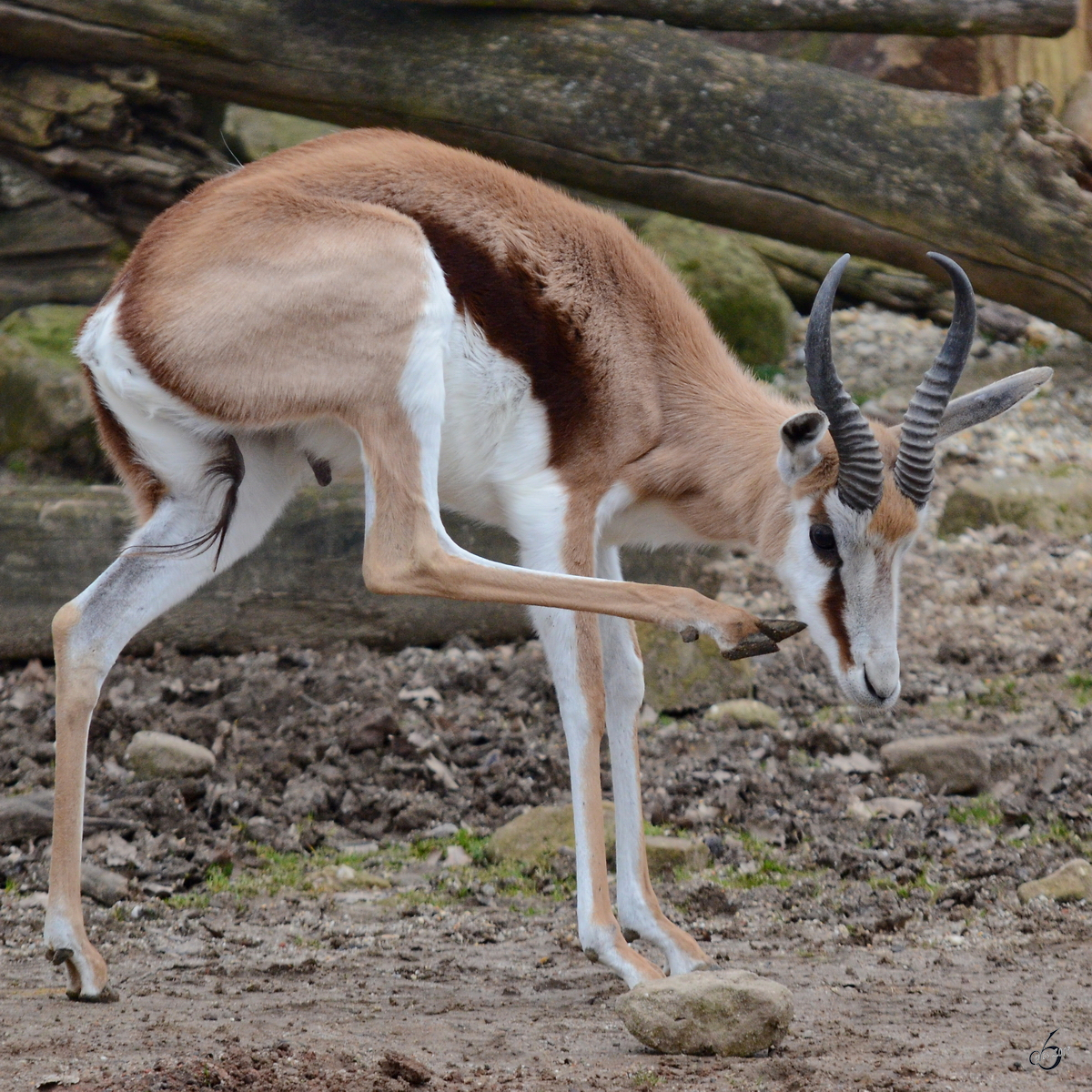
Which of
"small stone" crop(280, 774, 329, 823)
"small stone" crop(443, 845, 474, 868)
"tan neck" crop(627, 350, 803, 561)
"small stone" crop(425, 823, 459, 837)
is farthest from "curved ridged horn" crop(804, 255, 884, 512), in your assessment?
"small stone" crop(280, 774, 329, 823)

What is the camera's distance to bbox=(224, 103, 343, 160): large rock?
34.3ft

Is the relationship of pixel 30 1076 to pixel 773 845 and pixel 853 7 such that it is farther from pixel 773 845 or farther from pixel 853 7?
pixel 853 7

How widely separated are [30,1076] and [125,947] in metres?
1.45

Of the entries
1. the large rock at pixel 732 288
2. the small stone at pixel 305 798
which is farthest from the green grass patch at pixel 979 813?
the large rock at pixel 732 288

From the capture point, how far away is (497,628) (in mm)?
7516

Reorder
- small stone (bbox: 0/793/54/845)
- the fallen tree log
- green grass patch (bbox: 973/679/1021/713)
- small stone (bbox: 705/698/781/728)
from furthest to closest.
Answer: the fallen tree log
green grass patch (bbox: 973/679/1021/713)
small stone (bbox: 705/698/781/728)
small stone (bbox: 0/793/54/845)

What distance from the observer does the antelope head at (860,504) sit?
4.32 metres

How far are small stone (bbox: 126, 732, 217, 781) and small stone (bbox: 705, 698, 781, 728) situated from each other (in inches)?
101

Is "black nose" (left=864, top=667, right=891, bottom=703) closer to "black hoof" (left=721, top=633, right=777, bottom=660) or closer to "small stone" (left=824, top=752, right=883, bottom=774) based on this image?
"black hoof" (left=721, top=633, right=777, bottom=660)

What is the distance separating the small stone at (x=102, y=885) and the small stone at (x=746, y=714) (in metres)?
3.13

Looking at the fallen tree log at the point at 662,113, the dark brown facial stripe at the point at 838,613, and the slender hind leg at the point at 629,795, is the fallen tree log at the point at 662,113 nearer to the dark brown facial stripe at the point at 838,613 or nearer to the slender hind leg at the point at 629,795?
the slender hind leg at the point at 629,795

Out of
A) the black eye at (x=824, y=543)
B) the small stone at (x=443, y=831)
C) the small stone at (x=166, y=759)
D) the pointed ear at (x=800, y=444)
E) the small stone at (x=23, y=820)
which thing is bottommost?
the small stone at (x=443, y=831)

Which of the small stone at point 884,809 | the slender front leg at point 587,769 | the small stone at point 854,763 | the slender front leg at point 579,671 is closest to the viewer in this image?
the slender front leg at point 587,769

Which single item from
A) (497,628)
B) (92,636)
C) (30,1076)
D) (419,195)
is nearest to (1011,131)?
(497,628)
